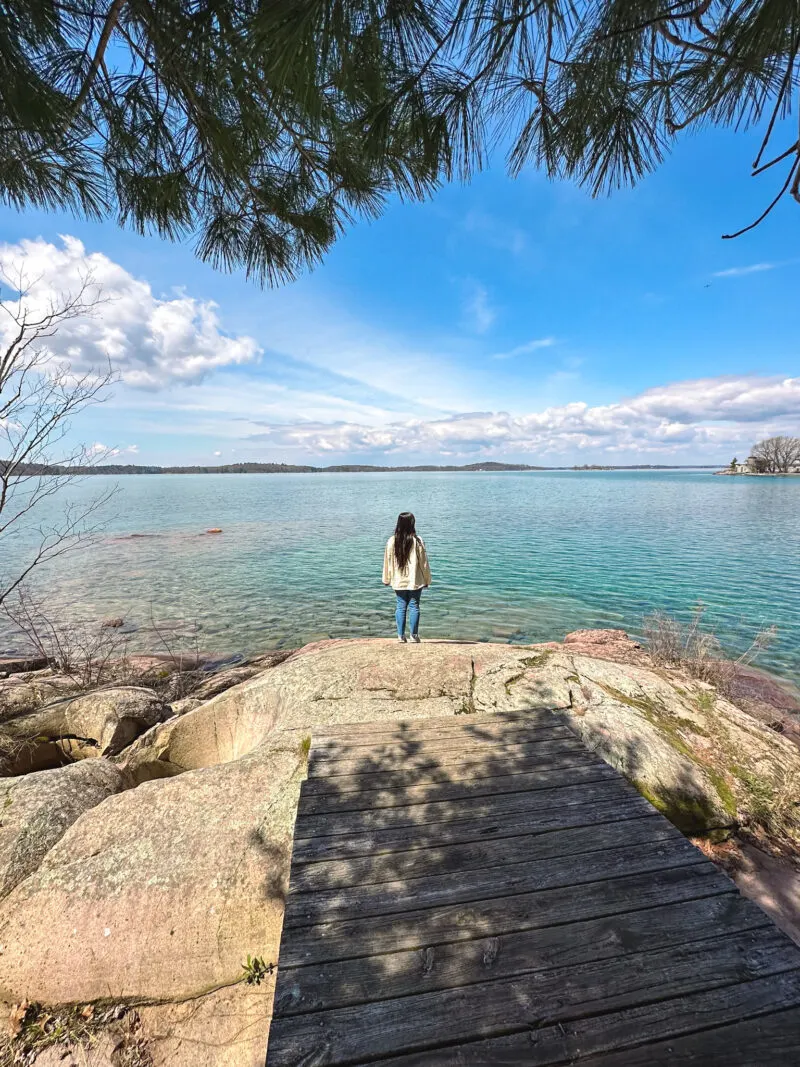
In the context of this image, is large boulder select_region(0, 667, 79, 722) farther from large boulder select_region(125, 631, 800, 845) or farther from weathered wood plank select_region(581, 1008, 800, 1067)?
weathered wood plank select_region(581, 1008, 800, 1067)

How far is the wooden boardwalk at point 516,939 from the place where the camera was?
164cm

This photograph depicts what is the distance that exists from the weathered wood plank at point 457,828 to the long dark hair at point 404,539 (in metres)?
4.63

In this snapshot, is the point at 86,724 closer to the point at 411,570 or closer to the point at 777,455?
the point at 411,570

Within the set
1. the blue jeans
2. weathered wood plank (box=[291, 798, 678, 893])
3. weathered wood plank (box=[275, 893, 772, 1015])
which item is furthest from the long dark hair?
weathered wood plank (box=[275, 893, 772, 1015])

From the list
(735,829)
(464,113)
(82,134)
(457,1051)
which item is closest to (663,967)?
(457,1051)

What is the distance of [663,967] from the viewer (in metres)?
1.89

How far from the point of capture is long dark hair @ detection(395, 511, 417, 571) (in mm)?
7242

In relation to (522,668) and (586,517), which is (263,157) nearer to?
(522,668)

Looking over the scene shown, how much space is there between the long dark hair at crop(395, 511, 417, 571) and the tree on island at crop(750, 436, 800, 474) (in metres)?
150

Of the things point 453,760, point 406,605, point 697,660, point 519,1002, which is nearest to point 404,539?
point 406,605

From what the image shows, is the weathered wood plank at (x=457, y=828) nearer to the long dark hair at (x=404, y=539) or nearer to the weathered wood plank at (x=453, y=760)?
the weathered wood plank at (x=453, y=760)

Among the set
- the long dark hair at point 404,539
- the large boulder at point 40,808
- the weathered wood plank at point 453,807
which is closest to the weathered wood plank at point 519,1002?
the weathered wood plank at point 453,807

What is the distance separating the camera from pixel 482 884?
2.33 meters

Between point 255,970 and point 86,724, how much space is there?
481 cm
